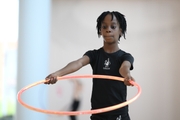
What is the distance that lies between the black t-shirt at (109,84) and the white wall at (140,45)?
2.91ft

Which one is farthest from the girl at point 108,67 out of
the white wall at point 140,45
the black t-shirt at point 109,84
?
the white wall at point 140,45

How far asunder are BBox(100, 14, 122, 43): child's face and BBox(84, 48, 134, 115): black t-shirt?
0.08 meters

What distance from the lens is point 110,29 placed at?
4.25ft

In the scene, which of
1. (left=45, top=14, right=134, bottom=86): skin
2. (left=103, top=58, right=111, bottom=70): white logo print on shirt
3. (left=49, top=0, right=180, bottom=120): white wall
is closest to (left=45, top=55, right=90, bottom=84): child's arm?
(left=45, top=14, right=134, bottom=86): skin

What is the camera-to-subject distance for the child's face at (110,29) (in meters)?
1.29

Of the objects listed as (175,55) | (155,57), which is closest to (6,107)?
(155,57)

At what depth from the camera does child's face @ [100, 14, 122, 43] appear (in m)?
1.29

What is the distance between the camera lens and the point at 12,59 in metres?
2.19

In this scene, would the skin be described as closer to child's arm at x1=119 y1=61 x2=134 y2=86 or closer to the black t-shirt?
the black t-shirt

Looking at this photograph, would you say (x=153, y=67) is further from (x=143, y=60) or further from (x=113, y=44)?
(x=113, y=44)

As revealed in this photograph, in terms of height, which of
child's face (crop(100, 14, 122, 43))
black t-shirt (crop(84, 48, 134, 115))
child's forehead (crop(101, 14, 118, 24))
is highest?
child's forehead (crop(101, 14, 118, 24))

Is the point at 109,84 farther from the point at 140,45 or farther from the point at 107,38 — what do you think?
the point at 140,45

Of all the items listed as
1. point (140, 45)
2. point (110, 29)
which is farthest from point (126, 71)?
point (140, 45)

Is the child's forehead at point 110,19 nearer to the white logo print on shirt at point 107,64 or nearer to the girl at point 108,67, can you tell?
the girl at point 108,67
